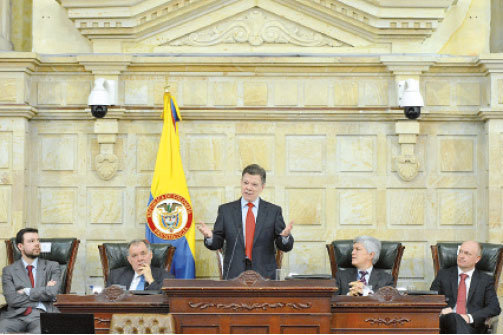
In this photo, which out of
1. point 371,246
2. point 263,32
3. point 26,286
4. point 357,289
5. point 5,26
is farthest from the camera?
point 5,26

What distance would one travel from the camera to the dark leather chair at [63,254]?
7621 mm

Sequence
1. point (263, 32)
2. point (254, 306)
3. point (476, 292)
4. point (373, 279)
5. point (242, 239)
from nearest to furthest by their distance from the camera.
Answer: point (254, 306), point (242, 239), point (373, 279), point (476, 292), point (263, 32)

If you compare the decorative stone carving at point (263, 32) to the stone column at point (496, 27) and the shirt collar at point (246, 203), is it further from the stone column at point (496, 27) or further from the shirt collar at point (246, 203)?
the shirt collar at point (246, 203)

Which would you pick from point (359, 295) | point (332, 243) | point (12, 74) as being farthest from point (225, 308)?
point (12, 74)

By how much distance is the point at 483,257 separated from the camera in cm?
750

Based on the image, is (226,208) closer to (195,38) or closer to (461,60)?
(195,38)

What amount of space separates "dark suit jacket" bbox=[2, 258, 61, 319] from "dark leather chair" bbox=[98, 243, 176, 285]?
0.39m

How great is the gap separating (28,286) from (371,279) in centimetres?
252

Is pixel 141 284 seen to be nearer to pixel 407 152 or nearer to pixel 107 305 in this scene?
pixel 107 305

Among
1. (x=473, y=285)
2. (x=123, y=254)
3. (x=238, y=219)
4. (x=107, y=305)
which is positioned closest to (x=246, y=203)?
(x=238, y=219)

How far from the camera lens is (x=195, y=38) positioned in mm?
8438

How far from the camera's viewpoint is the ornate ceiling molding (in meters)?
8.23

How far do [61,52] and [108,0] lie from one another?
2.21 feet

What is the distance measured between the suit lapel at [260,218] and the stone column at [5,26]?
295cm
